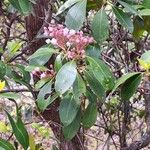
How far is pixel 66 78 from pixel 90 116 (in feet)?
0.85

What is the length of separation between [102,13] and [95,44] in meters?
0.09

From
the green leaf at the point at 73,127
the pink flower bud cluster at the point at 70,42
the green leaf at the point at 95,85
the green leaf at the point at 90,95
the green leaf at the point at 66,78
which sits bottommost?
the green leaf at the point at 73,127

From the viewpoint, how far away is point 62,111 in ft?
3.55

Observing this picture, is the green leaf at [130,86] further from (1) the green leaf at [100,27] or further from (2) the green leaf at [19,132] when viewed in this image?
(2) the green leaf at [19,132]

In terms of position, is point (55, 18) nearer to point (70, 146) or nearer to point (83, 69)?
point (70, 146)

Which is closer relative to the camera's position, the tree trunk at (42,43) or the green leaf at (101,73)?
the green leaf at (101,73)

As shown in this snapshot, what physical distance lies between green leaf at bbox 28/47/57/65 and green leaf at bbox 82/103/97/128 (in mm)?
197

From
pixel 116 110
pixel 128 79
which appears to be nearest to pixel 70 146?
pixel 116 110

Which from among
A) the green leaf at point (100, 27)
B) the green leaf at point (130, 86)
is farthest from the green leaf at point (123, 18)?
the green leaf at point (130, 86)

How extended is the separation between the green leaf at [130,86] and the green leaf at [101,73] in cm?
6

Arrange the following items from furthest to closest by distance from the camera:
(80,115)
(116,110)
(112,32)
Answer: (116,110)
(112,32)
(80,115)

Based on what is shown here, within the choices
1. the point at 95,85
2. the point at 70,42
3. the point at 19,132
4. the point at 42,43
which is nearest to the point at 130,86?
the point at 95,85

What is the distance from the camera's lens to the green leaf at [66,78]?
939mm

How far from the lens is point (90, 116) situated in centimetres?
117
